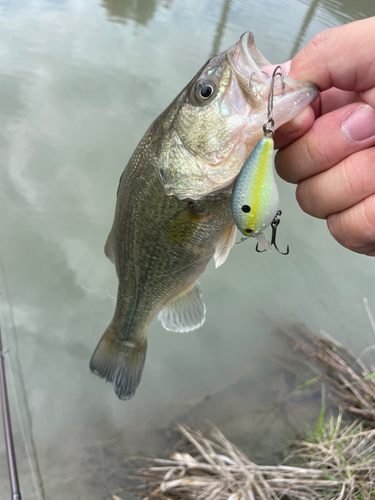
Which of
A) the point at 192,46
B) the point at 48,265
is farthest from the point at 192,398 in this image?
the point at 192,46

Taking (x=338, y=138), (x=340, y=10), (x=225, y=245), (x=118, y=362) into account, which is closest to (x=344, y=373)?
(x=118, y=362)

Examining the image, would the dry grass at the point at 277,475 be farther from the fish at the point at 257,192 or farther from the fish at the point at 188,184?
the fish at the point at 257,192

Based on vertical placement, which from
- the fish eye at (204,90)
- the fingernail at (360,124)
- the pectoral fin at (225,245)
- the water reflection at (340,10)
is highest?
the water reflection at (340,10)

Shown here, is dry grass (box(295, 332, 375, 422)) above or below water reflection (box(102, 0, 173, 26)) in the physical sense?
below

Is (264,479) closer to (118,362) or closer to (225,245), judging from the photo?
(118,362)

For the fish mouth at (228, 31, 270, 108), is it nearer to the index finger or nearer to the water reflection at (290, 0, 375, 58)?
the index finger

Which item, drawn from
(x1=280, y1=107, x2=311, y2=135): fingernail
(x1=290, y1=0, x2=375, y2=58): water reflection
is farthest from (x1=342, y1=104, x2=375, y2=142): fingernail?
(x1=290, y1=0, x2=375, y2=58): water reflection

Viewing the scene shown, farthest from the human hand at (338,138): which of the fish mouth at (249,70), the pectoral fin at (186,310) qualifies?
the pectoral fin at (186,310)
